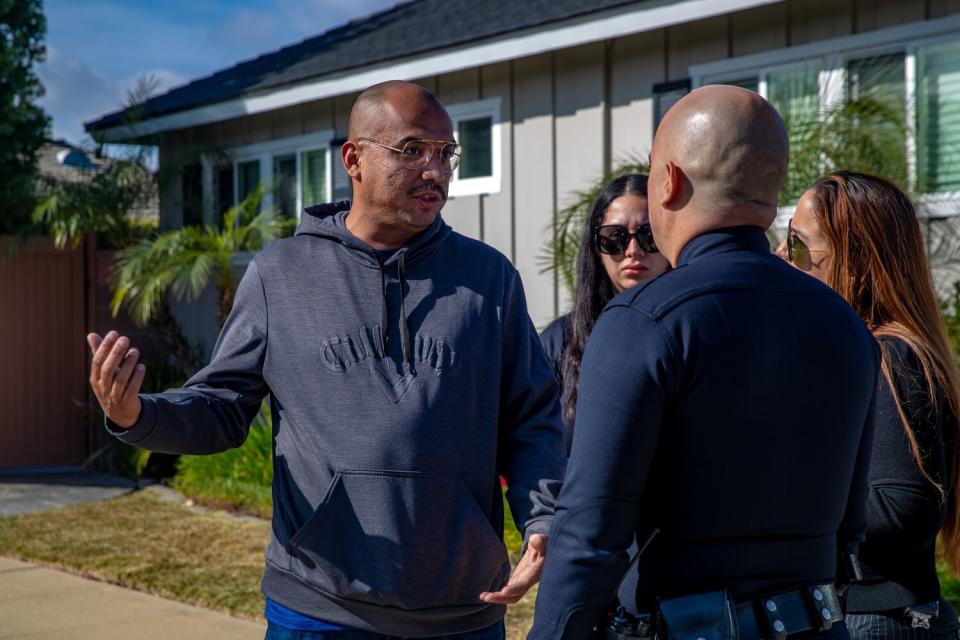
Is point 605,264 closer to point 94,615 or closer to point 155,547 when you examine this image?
point 94,615

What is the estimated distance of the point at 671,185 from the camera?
2.04 metres

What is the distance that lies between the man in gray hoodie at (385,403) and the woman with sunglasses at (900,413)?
2.55 ft

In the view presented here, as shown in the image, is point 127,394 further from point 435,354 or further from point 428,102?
point 428,102

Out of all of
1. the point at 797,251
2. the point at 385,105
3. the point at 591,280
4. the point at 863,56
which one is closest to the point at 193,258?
the point at 863,56

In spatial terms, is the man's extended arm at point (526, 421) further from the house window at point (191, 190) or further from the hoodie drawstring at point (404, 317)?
the house window at point (191, 190)

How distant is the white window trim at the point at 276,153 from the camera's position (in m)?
10.3

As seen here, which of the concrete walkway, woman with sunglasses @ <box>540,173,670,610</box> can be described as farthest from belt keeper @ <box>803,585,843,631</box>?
the concrete walkway

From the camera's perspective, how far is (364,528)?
2646mm

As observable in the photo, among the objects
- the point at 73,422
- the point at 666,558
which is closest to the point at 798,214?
the point at 666,558

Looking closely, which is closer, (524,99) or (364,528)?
(364,528)

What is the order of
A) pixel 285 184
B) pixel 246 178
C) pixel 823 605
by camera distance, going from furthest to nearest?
pixel 246 178 → pixel 285 184 → pixel 823 605

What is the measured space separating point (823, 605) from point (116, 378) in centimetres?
161

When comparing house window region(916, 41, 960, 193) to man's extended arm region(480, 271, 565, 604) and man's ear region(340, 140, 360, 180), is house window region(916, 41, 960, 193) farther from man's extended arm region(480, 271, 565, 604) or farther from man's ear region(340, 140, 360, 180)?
man's ear region(340, 140, 360, 180)

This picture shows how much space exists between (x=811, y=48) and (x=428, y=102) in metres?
4.78
